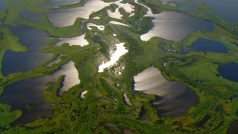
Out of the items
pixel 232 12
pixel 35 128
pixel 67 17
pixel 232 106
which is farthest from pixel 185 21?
pixel 35 128

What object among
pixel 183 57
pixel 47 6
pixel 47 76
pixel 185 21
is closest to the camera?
pixel 47 76

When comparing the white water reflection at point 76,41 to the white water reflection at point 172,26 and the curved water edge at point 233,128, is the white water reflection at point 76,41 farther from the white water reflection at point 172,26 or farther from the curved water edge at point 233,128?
the curved water edge at point 233,128

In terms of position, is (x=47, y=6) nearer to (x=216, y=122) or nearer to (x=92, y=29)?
(x=92, y=29)

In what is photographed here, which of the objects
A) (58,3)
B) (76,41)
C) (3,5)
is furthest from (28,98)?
(3,5)

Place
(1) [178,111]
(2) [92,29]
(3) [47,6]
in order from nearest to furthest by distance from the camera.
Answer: (1) [178,111] → (2) [92,29] → (3) [47,6]

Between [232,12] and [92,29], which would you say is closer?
[92,29]

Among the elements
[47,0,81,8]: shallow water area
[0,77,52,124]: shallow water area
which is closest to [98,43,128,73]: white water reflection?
[0,77,52,124]: shallow water area
